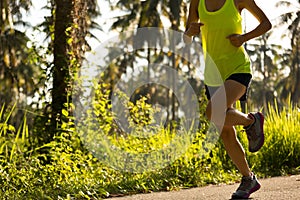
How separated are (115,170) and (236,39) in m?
3.23

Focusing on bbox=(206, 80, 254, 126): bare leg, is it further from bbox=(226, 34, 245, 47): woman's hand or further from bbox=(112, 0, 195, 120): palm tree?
bbox=(112, 0, 195, 120): palm tree

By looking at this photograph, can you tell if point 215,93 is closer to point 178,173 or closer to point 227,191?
point 227,191

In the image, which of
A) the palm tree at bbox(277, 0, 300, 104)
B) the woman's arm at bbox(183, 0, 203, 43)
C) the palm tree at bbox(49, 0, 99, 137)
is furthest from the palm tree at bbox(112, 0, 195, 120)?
the woman's arm at bbox(183, 0, 203, 43)

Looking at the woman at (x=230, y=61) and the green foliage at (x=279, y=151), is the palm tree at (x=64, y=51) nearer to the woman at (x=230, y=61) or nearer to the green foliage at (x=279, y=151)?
the green foliage at (x=279, y=151)

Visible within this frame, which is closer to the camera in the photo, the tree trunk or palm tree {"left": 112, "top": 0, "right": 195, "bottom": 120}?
the tree trunk

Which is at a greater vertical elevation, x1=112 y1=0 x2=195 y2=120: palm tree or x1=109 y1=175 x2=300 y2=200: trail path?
x1=112 y1=0 x2=195 y2=120: palm tree

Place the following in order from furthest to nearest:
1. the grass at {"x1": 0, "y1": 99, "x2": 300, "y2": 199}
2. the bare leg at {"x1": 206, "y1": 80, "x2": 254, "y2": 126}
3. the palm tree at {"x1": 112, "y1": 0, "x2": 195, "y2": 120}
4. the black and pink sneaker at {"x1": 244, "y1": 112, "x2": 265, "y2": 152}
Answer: the palm tree at {"x1": 112, "y1": 0, "x2": 195, "y2": 120} → the grass at {"x1": 0, "y1": 99, "x2": 300, "y2": 199} → the black and pink sneaker at {"x1": 244, "y1": 112, "x2": 265, "y2": 152} → the bare leg at {"x1": 206, "y1": 80, "x2": 254, "y2": 126}

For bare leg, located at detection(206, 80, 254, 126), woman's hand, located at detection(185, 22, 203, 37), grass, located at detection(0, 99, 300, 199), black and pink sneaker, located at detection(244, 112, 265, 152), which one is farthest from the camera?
grass, located at detection(0, 99, 300, 199)

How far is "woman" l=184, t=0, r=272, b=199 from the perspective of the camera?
4.54 metres

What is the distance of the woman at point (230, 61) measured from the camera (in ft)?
14.9

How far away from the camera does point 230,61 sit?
4.56 meters

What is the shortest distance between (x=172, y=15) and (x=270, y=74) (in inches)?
924

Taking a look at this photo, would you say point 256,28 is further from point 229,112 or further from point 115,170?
point 115,170

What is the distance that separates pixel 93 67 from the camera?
7.91 m
